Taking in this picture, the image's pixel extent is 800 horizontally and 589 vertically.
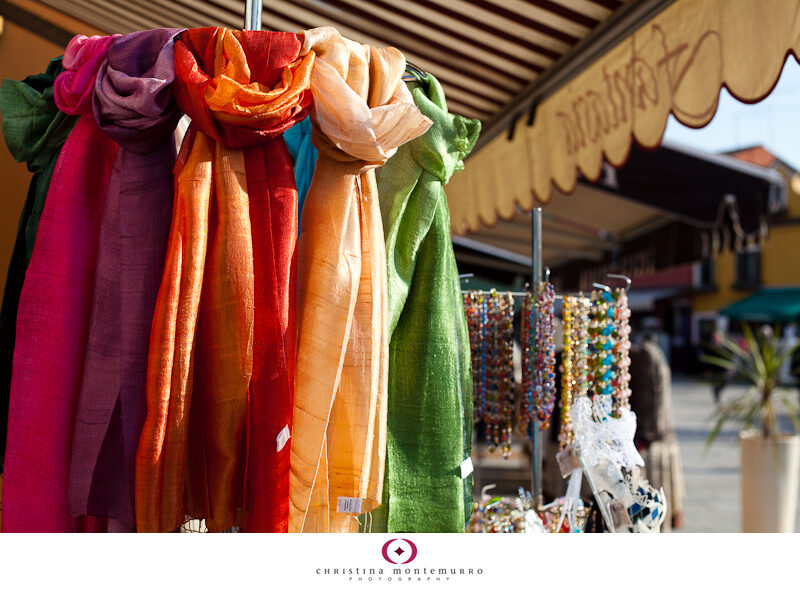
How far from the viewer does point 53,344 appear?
124cm

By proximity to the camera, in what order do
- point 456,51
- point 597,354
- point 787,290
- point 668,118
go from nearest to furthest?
point 597,354 < point 668,118 < point 456,51 < point 787,290

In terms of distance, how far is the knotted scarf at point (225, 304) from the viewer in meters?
1.17

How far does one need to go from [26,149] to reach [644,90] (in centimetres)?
198

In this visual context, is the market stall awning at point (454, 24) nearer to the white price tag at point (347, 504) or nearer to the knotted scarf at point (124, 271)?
the knotted scarf at point (124, 271)

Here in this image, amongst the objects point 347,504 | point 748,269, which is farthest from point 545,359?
point 748,269

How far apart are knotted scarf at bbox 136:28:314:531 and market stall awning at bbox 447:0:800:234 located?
4.51 feet

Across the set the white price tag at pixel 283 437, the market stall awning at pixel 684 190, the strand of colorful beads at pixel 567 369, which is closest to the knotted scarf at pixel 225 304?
the white price tag at pixel 283 437

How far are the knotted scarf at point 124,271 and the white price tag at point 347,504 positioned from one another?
0.40 m

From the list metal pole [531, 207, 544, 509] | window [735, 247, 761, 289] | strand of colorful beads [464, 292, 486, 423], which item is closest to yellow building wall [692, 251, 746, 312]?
window [735, 247, 761, 289]

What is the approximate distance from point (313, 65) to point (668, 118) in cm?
147

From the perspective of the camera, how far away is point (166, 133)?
1.28 m

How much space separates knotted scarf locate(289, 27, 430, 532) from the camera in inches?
48.2
